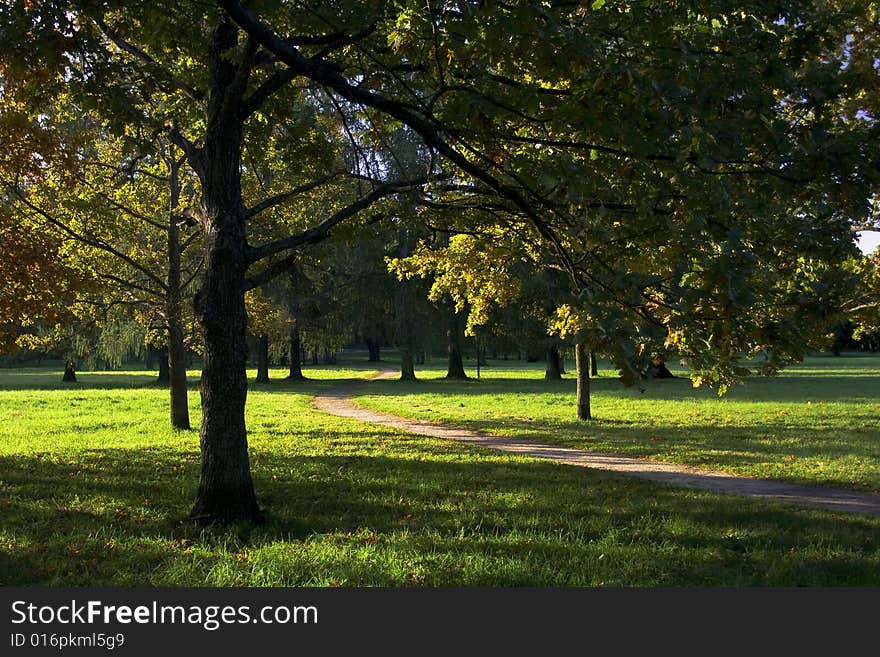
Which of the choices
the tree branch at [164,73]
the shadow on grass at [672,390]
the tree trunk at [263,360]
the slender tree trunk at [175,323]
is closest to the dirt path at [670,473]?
the slender tree trunk at [175,323]

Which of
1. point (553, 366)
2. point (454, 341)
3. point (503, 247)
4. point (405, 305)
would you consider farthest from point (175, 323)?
point (553, 366)

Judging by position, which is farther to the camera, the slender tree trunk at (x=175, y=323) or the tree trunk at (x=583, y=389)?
the tree trunk at (x=583, y=389)

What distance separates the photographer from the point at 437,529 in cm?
A: 655

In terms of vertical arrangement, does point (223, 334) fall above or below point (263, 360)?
above

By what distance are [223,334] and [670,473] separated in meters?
7.22

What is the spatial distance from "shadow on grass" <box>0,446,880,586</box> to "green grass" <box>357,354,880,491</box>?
3176mm

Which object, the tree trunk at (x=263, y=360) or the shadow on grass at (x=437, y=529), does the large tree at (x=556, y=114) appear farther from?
the tree trunk at (x=263, y=360)

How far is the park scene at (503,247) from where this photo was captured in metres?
4.47

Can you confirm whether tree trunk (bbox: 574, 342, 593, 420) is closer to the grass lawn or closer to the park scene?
the park scene

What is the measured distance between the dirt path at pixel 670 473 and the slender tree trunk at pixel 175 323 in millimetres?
5023

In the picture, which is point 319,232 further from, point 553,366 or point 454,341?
point 553,366

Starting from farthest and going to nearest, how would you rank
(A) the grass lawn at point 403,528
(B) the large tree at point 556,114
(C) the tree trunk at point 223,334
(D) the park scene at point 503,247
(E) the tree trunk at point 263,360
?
1. (E) the tree trunk at point 263,360
2. (C) the tree trunk at point 223,334
3. (A) the grass lawn at point 403,528
4. (D) the park scene at point 503,247
5. (B) the large tree at point 556,114

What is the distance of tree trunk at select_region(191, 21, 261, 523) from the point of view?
6.88 metres

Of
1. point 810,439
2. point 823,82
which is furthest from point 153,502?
point 810,439
